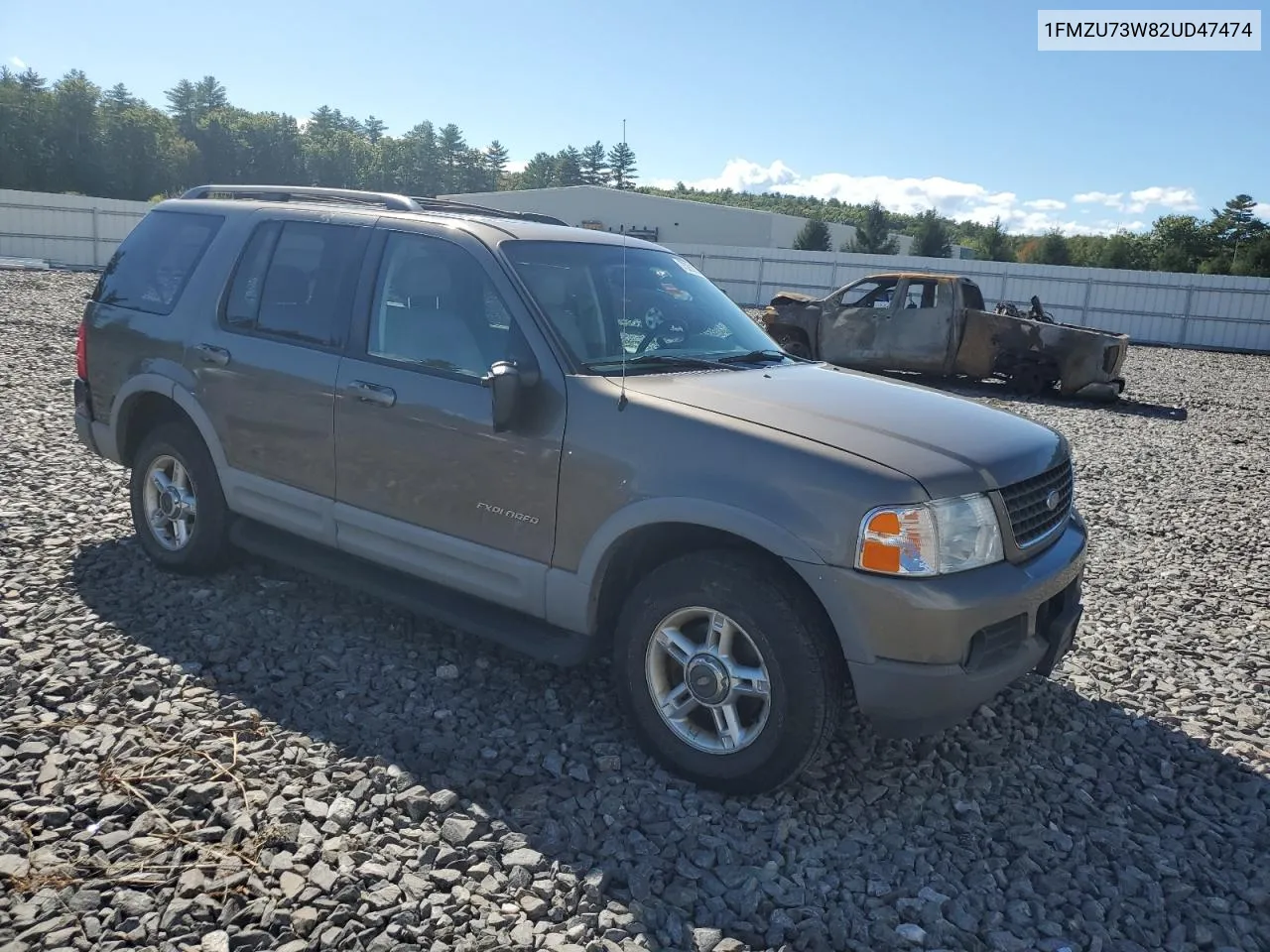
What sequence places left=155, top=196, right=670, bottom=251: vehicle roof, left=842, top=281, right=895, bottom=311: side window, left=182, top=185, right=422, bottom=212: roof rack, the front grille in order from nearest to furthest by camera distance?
1. the front grille
2. left=155, top=196, right=670, bottom=251: vehicle roof
3. left=182, top=185, right=422, bottom=212: roof rack
4. left=842, top=281, right=895, bottom=311: side window

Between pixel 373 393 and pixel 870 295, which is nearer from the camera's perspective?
pixel 373 393

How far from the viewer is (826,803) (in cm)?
346

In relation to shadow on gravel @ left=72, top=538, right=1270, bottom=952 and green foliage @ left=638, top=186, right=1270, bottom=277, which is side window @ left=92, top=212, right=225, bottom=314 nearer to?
shadow on gravel @ left=72, top=538, right=1270, bottom=952

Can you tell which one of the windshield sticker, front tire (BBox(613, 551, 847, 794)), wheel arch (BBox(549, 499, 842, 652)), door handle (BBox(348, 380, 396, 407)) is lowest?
front tire (BBox(613, 551, 847, 794))

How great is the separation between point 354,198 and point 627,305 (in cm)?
162

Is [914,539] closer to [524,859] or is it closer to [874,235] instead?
[524,859]

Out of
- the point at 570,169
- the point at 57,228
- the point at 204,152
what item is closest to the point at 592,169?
the point at 570,169

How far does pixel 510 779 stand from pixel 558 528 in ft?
3.04

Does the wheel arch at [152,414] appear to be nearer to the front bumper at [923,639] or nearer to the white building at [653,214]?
the front bumper at [923,639]

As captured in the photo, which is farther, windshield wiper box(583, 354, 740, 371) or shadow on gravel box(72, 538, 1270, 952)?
windshield wiper box(583, 354, 740, 371)

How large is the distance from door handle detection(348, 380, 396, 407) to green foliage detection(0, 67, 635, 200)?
47889 millimetres

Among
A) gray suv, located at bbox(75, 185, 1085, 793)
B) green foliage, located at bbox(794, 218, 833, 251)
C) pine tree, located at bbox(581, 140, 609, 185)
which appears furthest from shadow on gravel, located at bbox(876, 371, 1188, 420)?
pine tree, located at bbox(581, 140, 609, 185)

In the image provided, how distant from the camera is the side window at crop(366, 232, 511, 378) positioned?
13.0 ft

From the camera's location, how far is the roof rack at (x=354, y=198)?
4.71m
